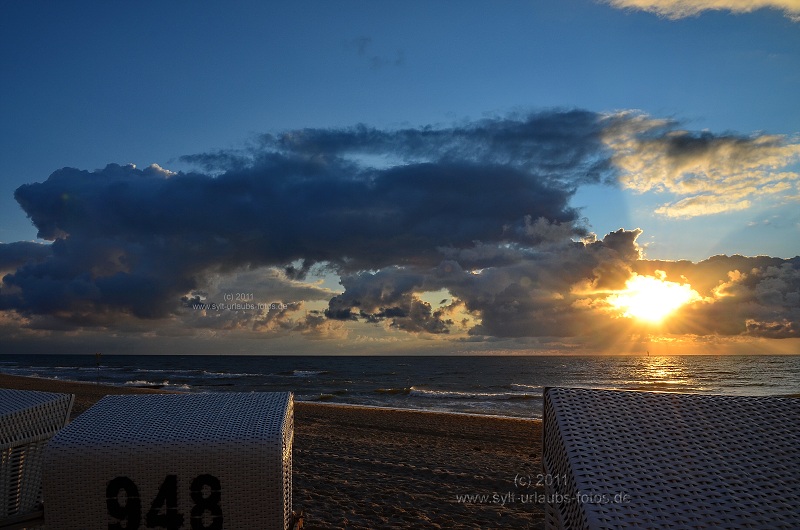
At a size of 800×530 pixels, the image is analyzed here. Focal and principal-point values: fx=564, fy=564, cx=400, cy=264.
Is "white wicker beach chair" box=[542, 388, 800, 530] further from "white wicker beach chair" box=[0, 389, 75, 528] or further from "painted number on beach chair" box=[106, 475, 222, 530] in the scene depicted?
"white wicker beach chair" box=[0, 389, 75, 528]

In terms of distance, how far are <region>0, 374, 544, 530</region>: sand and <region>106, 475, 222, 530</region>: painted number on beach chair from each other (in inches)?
120

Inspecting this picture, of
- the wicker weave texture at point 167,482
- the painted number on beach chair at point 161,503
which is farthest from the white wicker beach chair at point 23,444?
the painted number on beach chair at point 161,503

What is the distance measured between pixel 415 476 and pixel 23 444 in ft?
20.0

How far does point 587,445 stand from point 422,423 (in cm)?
1477

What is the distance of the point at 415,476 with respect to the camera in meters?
8.60

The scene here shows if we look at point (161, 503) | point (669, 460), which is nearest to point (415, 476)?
point (161, 503)

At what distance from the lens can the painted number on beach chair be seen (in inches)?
121

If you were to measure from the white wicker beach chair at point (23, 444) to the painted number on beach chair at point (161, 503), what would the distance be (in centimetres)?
68

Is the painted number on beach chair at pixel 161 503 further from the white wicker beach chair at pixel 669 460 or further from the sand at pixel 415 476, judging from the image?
the sand at pixel 415 476

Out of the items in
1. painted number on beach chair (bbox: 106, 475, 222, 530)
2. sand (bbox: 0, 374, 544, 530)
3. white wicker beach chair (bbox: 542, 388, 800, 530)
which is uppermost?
white wicker beach chair (bbox: 542, 388, 800, 530)

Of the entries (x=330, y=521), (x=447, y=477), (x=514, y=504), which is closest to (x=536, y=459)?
(x=447, y=477)

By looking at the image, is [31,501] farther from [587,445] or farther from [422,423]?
[422,423]

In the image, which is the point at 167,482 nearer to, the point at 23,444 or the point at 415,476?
the point at 23,444

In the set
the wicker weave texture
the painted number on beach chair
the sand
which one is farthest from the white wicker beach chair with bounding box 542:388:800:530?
the sand
